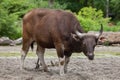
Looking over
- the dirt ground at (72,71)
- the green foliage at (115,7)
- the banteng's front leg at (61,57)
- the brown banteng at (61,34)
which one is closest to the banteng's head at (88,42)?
the brown banteng at (61,34)

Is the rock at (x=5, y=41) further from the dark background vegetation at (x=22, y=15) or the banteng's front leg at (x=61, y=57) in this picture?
the banteng's front leg at (x=61, y=57)

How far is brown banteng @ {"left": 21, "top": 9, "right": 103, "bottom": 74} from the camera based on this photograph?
1321 cm

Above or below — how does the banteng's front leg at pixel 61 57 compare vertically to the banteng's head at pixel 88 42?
below

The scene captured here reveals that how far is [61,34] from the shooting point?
44.6 ft

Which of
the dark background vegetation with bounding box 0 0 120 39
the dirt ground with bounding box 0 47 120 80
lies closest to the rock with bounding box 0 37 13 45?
the dark background vegetation with bounding box 0 0 120 39

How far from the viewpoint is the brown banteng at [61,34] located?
13212 millimetres

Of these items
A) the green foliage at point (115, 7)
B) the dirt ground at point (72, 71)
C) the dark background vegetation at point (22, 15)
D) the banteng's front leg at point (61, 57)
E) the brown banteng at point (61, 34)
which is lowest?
the green foliage at point (115, 7)

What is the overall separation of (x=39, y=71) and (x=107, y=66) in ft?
9.48

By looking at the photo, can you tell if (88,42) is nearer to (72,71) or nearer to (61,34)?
(61,34)

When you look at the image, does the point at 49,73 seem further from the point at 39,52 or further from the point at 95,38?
the point at 95,38

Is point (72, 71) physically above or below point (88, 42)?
below

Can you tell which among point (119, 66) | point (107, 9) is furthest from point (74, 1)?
point (119, 66)

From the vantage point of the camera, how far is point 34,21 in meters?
14.8

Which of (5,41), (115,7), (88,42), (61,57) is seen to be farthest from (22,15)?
(88,42)
